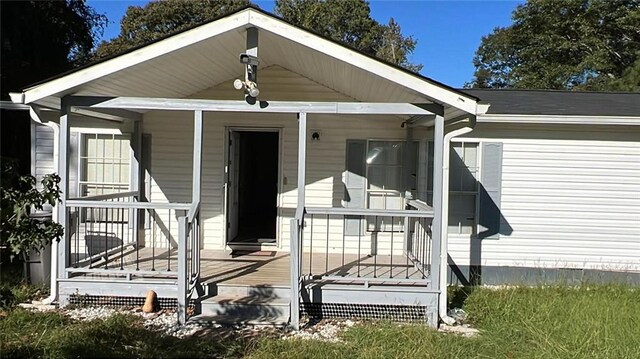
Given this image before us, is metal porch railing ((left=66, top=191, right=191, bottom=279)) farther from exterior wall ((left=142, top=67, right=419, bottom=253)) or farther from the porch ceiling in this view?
the porch ceiling

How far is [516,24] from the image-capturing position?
25.5 m

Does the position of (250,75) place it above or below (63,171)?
above

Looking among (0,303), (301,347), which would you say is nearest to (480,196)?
(301,347)

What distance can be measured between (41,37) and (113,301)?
10.3 metres

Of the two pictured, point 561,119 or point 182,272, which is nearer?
point 182,272

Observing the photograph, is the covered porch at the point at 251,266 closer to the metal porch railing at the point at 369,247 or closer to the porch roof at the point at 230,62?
the metal porch railing at the point at 369,247

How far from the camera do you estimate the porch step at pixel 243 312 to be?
4934 mm

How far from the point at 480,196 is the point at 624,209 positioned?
2031mm

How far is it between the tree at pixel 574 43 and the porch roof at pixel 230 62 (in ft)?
59.6

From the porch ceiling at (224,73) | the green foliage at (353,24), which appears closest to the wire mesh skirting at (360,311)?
the porch ceiling at (224,73)

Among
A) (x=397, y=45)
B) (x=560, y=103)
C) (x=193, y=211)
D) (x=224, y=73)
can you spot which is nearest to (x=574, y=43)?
(x=397, y=45)

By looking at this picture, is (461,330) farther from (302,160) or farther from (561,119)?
(561,119)

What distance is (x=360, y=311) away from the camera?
5246mm

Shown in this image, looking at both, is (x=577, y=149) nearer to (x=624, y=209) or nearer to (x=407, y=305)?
(x=624, y=209)
